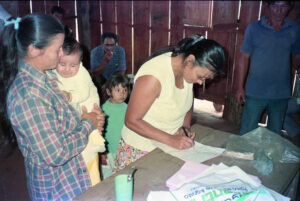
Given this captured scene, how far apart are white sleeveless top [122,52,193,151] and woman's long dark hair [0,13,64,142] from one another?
54cm

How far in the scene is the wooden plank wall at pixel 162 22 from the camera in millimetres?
4500

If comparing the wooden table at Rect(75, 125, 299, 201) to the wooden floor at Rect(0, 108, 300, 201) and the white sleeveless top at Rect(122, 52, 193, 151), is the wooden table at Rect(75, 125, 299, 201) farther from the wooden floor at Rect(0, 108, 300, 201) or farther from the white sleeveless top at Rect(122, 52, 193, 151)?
the wooden floor at Rect(0, 108, 300, 201)

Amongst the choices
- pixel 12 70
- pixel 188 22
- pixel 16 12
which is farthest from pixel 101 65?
pixel 12 70

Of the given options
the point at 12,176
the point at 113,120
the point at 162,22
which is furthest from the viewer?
the point at 162,22

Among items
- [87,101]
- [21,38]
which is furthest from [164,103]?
[21,38]

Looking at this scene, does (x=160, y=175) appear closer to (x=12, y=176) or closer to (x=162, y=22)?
(x=12, y=176)

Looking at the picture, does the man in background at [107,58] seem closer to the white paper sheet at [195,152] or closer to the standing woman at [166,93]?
the standing woman at [166,93]

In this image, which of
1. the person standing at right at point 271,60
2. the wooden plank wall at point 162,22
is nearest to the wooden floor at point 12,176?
the wooden plank wall at point 162,22

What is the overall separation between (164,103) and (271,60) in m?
1.45

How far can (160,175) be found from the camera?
55.6 inches

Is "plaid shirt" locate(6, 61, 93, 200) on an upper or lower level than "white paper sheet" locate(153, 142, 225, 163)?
upper

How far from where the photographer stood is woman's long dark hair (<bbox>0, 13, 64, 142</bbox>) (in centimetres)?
116

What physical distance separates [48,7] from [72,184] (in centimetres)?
535

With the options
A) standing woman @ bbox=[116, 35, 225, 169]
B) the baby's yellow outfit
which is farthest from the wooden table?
the baby's yellow outfit
